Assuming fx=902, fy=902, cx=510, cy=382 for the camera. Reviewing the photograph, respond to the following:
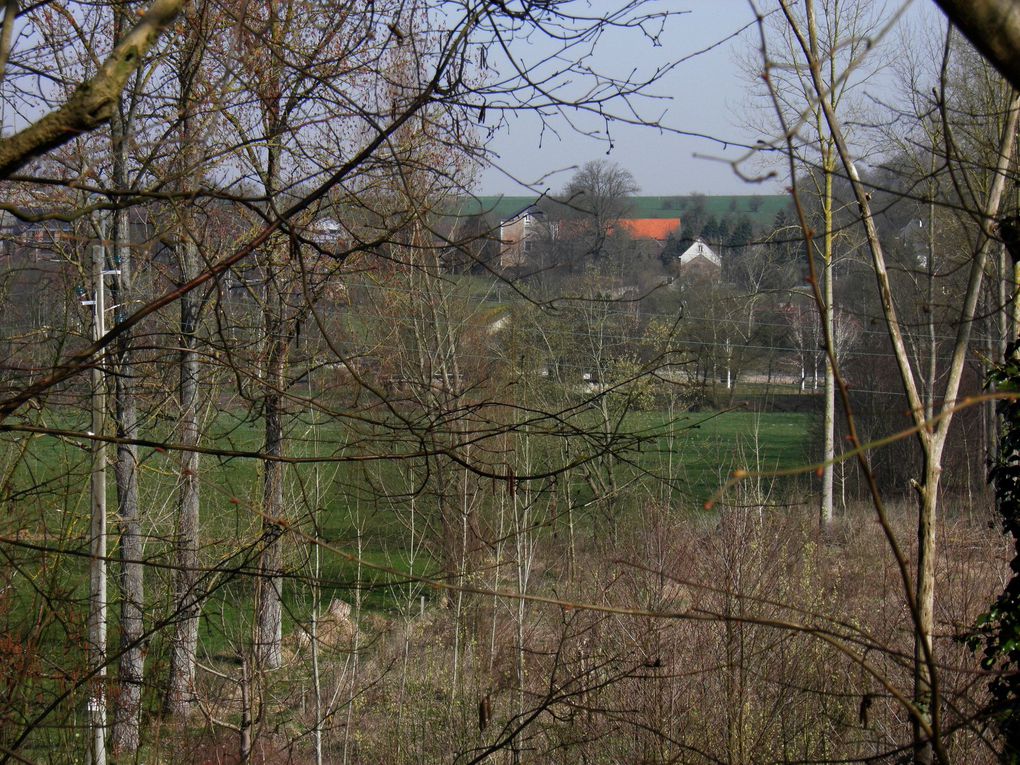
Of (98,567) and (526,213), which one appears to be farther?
(98,567)

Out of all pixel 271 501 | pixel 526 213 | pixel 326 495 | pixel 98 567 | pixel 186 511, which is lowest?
pixel 186 511

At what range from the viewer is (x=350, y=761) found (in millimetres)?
10430

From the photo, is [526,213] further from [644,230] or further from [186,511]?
[644,230]

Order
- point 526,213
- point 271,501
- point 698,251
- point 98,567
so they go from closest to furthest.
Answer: point 526,213
point 271,501
point 98,567
point 698,251

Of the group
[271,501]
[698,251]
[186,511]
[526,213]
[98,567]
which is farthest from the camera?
[186,511]

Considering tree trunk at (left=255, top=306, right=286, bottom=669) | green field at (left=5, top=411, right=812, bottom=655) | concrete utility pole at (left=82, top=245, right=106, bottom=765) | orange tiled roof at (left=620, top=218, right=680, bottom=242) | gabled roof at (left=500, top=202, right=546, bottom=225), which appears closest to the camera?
tree trunk at (left=255, top=306, right=286, bottom=669)

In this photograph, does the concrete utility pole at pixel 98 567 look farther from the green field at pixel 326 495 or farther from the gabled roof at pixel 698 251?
the gabled roof at pixel 698 251

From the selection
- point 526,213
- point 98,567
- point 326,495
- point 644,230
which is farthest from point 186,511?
point 526,213

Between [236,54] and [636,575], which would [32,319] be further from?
[636,575]

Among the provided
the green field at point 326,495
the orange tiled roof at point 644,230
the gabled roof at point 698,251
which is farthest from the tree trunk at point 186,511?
the orange tiled roof at point 644,230

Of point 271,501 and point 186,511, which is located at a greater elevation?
point 271,501

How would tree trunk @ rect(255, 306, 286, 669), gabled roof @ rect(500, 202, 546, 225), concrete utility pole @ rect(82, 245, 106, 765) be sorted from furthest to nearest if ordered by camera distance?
concrete utility pole @ rect(82, 245, 106, 765)
gabled roof @ rect(500, 202, 546, 225)
tree trunk @ rect(255, 306, 286, 669)

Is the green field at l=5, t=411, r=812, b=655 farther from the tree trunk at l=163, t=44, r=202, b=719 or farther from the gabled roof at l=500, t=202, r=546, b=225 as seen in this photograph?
the gabled roof at l=500, t=202, r=546, b=225

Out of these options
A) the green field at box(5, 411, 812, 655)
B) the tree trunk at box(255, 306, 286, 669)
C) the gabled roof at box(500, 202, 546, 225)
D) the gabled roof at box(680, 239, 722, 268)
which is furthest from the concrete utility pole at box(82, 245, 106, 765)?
the gabled roof at box(680, 239, 722, 268)
